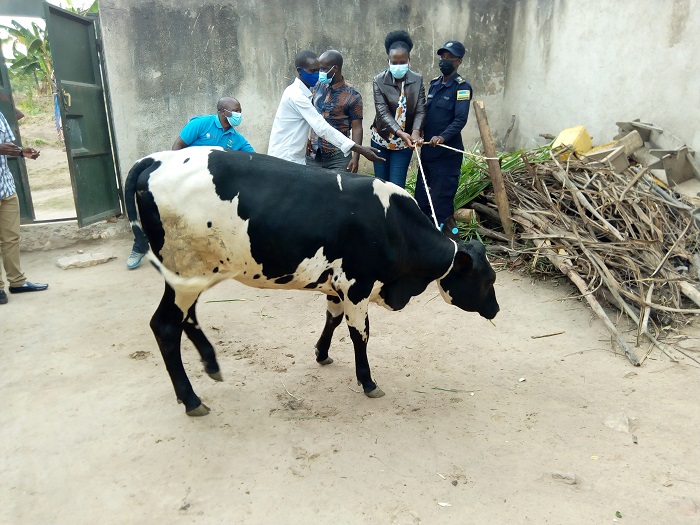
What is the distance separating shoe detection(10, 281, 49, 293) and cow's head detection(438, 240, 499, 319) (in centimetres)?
425

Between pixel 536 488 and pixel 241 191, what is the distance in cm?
221

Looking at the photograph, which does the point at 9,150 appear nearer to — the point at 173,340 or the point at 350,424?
the point at 173,340

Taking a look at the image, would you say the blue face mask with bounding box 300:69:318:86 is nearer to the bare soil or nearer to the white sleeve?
the white sleeve

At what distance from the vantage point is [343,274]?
347cm

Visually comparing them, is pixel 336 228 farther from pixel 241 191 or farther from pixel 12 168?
pixel 12 168

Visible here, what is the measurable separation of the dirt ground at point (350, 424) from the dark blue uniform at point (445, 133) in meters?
1.37

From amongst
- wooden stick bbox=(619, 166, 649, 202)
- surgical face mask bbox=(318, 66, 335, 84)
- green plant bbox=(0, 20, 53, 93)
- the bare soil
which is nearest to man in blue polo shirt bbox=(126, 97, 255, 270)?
surgical face mask bbox=(318, 66, 335, 84)

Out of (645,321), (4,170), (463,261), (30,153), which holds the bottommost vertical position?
(645,321)

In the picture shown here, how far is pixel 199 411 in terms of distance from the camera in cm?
344

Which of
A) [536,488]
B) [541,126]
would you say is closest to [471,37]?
[541,126]

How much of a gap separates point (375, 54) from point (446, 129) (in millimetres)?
2673

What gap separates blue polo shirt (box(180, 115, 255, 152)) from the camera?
5164mm

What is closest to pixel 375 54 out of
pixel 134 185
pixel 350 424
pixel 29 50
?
pixel 134 185

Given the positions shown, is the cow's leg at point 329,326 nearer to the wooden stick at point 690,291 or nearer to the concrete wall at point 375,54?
the wooden stick at point 690,291
